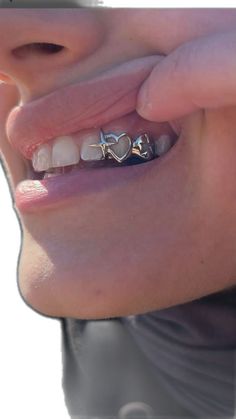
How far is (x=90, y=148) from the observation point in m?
0.73

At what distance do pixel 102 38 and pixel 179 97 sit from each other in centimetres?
13

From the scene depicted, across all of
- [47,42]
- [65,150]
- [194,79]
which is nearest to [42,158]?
[65,150]

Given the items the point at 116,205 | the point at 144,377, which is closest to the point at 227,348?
the point at 144,377

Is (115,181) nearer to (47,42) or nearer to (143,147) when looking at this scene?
(143,147)

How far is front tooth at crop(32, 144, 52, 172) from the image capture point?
0.77m

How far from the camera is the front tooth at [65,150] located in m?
0.74

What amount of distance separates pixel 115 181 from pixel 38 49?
0.55 ft

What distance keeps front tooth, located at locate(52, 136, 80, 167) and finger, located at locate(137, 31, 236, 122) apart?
132 mm

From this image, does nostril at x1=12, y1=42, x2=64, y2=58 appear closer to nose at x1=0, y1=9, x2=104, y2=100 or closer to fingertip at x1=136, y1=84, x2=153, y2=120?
nose at x1=0, y1=9, x2=104, y2=100

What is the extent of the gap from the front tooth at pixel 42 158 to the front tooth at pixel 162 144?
0.46 feet

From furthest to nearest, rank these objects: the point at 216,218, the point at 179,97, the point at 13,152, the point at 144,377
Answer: the point at 144,377 < the point at 13,152 < the point at 216,218 < the point at 179,97

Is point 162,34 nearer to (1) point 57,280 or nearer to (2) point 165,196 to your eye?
(2) point 165,196

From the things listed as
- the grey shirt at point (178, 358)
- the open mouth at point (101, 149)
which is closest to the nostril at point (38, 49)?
the open mouth at point (101, 149)

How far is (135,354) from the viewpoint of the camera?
44.0 inches
